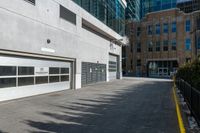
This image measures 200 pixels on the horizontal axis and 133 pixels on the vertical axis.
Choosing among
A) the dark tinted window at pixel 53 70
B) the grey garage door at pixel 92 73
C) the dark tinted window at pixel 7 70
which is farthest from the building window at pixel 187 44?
the dark tinted window at pixel 7 70

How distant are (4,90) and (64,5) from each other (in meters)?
9.39

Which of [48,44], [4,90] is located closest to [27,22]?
[48,44]

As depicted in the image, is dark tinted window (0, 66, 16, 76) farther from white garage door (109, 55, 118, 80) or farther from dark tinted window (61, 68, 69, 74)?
white garage door (109, 55, 118, 80)

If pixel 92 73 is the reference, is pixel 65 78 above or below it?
below

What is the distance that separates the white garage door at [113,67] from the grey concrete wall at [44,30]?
10.5 meters

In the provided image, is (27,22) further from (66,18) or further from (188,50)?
(188,50)

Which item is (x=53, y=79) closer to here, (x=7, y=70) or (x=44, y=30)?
(x=44, y=30)

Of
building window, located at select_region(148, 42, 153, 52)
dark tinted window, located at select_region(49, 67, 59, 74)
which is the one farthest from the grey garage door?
building window, located at select_region(148, 42, 153, 52)

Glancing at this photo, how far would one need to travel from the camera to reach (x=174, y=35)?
56.2m

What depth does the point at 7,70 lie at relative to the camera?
517 inches

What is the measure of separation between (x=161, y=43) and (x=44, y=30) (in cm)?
4630

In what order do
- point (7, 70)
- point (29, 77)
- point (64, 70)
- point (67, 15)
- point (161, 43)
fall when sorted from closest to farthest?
1. point (7, 70)
2. point (29, 77)
3. point (67, 15)
4. point (64, 70)
5. point (161, 43)

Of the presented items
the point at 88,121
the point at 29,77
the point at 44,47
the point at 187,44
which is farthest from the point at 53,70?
the point at 187,44

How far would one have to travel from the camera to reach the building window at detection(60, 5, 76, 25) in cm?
1923
